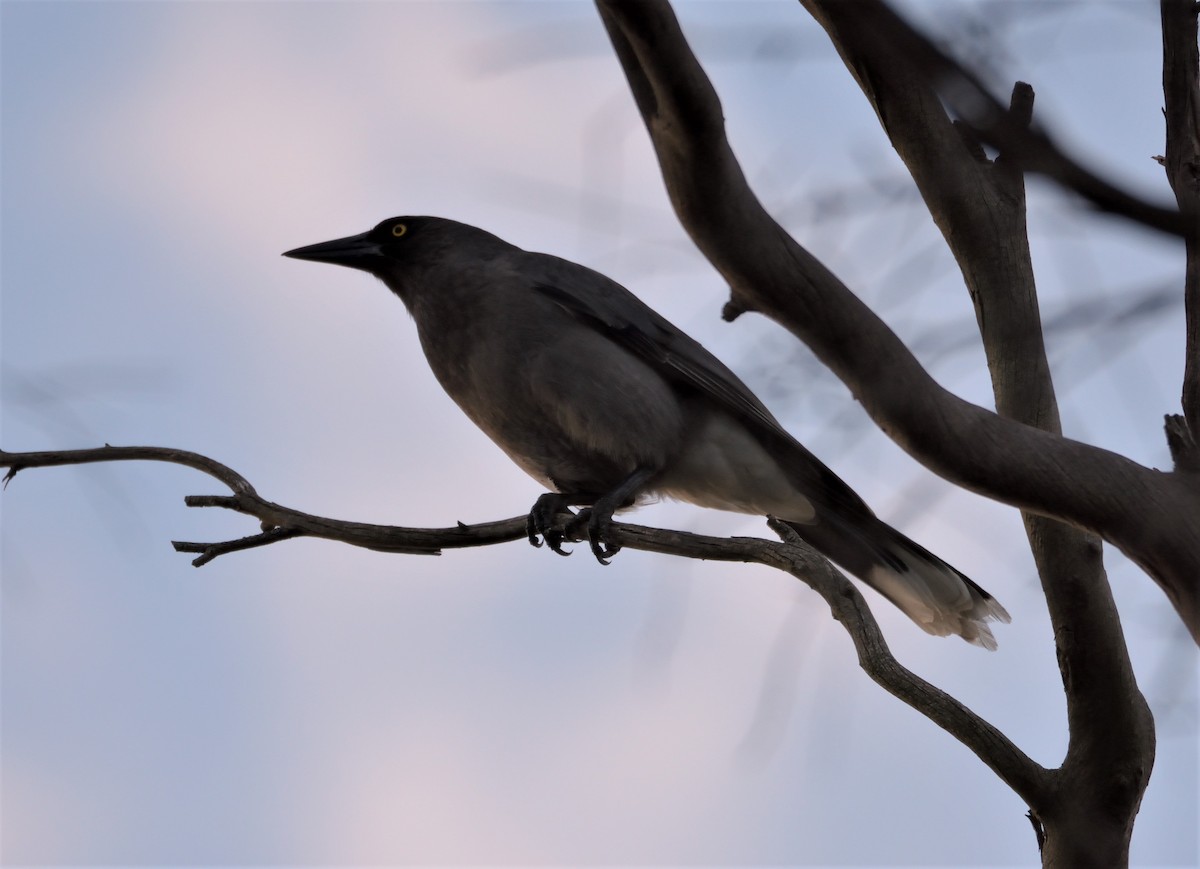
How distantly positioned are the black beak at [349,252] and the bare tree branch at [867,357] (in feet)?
13.5

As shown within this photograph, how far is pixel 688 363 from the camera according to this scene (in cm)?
568

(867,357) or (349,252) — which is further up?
(349,252)

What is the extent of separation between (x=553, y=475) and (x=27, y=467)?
7.40 feet

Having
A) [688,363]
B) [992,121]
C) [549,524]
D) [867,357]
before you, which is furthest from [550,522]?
[992,121]

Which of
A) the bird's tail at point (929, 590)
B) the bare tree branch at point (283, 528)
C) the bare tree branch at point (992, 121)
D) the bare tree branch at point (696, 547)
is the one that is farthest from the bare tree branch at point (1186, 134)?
the bare tree branch at point (283, 528)

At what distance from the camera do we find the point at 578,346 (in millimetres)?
5504

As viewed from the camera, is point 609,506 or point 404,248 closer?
point 609,506

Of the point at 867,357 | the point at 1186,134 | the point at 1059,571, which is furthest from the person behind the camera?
the point at 1059,571

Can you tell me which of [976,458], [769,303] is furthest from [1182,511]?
[769,303]

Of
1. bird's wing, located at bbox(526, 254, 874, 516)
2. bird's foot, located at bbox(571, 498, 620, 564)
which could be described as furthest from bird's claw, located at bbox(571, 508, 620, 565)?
bird's wing, located at bbox(526, 254, 874, 516)

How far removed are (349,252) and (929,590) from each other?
3.49 meters

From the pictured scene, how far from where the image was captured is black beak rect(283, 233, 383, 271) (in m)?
6.59

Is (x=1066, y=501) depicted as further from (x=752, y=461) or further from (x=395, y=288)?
(x=395, y=288)

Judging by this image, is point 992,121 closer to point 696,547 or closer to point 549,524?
point 696,547
